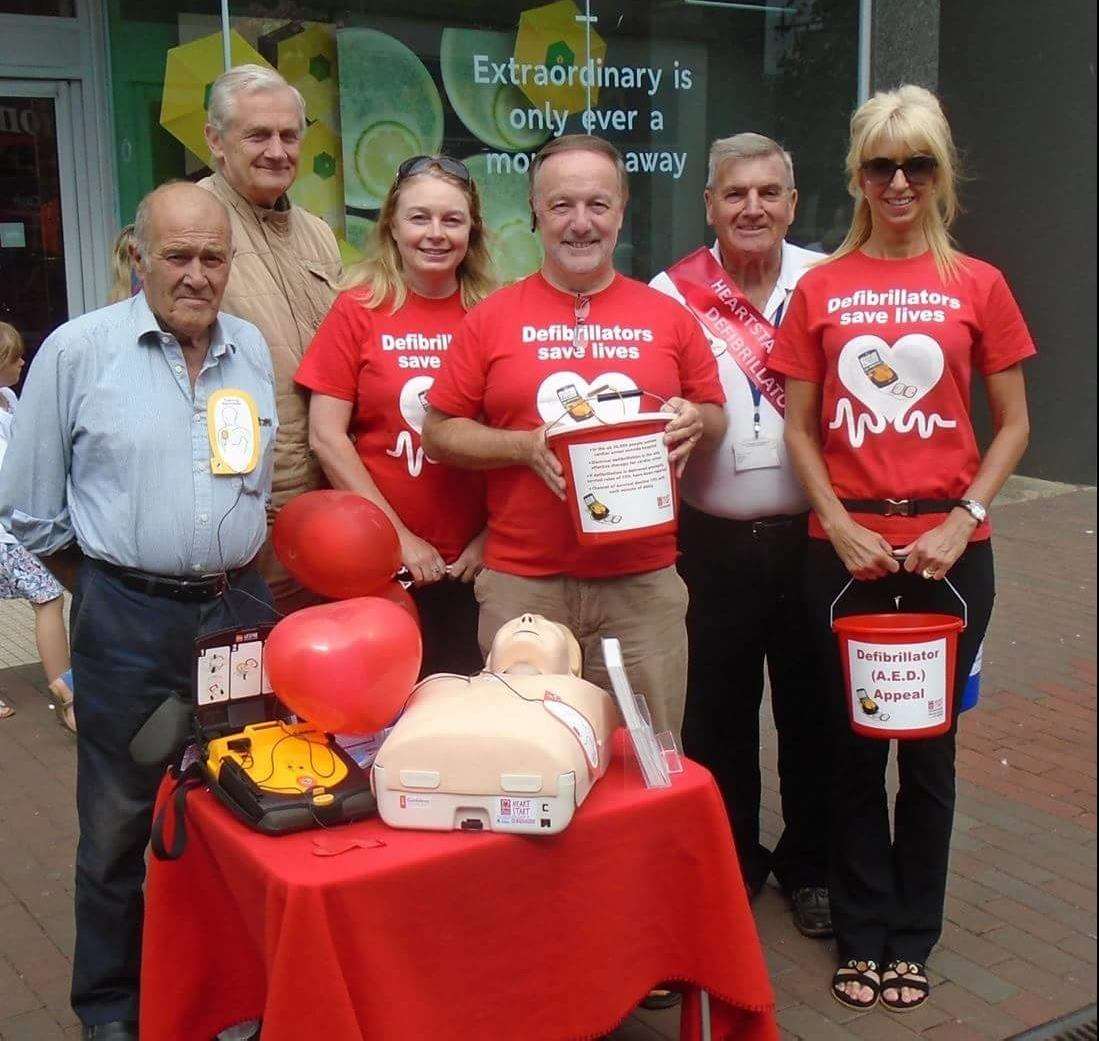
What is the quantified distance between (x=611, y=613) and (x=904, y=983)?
1.20 meters

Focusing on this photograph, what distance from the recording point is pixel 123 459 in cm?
272

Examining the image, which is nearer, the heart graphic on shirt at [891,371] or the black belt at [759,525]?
the heart graphic on shirt at [891,371]

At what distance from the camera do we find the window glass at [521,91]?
6949 mm

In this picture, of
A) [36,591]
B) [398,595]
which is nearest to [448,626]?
[398,595]

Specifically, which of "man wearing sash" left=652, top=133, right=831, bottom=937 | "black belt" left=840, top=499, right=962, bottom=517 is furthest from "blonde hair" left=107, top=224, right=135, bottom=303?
"black belt" left=840, top=499, right=962, bottom=517

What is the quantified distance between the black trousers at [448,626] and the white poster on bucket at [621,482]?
77cm

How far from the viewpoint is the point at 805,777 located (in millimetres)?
3662

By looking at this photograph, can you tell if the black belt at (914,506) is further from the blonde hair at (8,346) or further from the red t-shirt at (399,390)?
the blonde hair at (8,346)

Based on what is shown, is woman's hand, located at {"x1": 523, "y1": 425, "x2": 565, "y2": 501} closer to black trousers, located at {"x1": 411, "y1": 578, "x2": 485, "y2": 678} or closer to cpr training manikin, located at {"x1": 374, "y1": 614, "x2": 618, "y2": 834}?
cpr training manikin, located at {"x1": 374, "y1": 614, "x2": 618, "y2": 834}

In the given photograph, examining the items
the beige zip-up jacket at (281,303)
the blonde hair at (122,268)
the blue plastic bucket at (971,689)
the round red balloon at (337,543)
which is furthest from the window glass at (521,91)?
the blue plastic bucket at (971,689)

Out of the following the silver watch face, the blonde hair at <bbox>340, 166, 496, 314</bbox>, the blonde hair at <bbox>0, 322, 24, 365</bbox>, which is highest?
the blonde hair at <bbox>340, 166, 496, 314</bbox>

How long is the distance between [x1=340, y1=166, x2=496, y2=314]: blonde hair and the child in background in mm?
2465

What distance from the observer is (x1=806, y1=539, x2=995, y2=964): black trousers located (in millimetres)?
3160

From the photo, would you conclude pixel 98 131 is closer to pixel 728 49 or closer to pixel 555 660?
pixel 728 49
